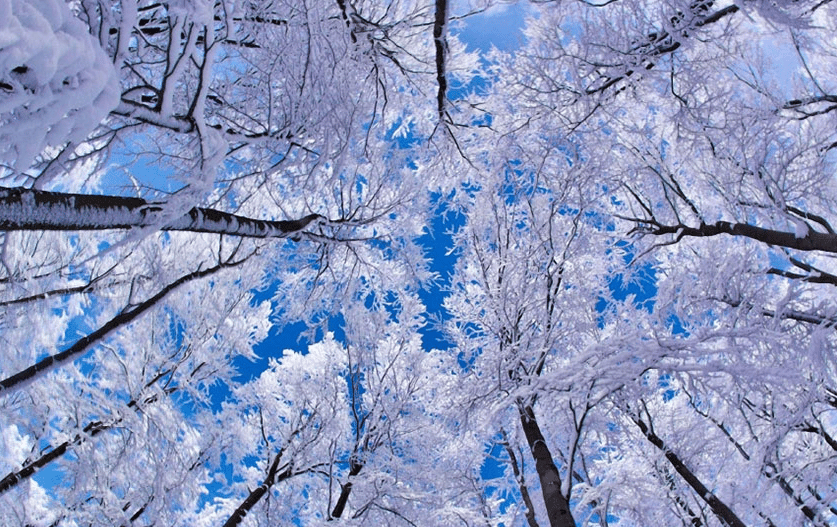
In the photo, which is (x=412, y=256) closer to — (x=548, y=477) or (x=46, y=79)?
(x=548, y=477)

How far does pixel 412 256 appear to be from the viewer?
5.05 m

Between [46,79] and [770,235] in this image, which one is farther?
[770,235]

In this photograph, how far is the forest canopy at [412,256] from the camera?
2.55 m

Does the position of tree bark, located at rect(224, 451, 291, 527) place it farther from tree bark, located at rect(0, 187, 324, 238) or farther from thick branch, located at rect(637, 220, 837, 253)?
thick branch, located at rect(637, 220, 837, 253)

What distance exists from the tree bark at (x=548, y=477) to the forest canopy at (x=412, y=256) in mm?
36

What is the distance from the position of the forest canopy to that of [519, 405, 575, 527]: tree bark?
36mm

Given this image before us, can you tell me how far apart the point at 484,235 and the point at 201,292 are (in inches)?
155

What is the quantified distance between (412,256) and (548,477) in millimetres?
2473

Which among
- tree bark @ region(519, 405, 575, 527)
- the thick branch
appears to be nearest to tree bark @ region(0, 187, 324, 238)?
tree bark @ region(519, 405, 575, 527)

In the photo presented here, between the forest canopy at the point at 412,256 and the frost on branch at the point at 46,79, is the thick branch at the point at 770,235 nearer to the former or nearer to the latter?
the forest canopy at the point at 412,256

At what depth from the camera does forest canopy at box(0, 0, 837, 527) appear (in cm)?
255

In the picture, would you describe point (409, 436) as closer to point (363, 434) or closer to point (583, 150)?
point (363, 434)

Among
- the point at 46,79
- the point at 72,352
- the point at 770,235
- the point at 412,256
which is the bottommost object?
the point at 46,79

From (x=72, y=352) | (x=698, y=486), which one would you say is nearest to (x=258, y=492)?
(x=72, y=352)
